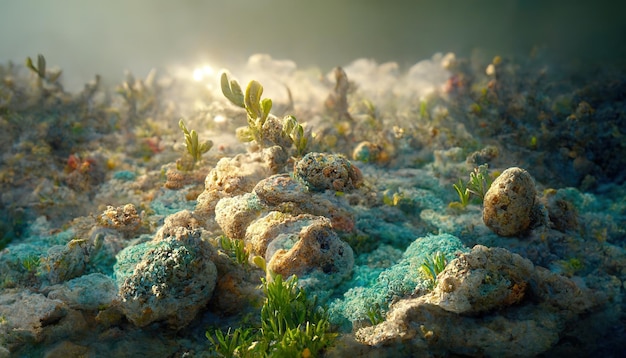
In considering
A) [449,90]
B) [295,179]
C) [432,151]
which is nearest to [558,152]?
[432,151]

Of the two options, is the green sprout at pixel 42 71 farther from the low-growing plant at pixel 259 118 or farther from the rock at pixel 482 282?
the rock at pixel 482 282

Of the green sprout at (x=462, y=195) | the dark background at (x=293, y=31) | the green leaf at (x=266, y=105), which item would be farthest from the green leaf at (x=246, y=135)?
the dark background at (x=293, y=31)

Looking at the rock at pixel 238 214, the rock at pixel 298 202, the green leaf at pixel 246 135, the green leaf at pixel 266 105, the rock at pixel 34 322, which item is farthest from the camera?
the green leaf at pixel 246 135

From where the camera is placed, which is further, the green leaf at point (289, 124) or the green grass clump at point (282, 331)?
the green leaf at point (289, 124)

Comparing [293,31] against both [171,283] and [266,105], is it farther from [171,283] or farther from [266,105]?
[171,283]

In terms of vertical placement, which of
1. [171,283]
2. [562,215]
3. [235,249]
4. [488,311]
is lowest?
[488,311]

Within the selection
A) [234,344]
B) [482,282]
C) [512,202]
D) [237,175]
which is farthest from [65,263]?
[512,202]
